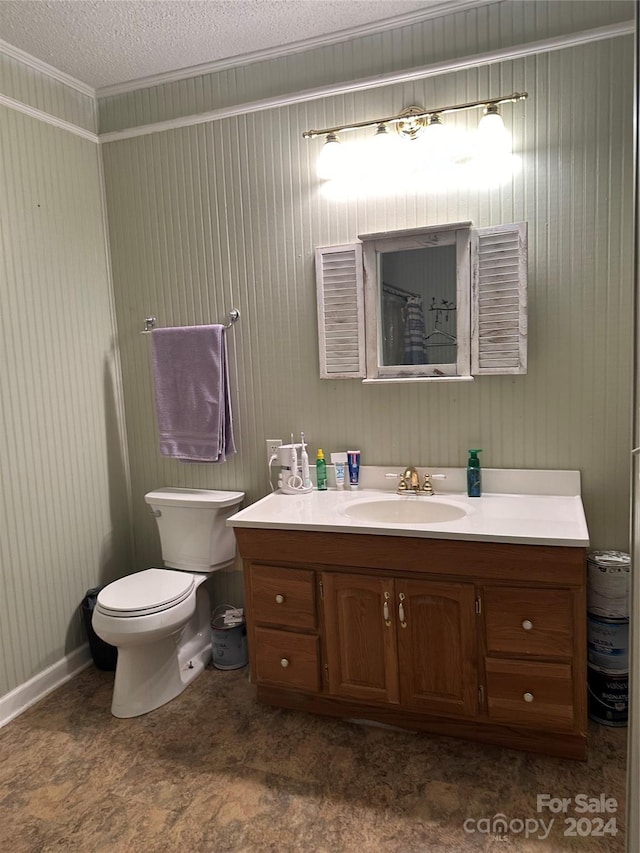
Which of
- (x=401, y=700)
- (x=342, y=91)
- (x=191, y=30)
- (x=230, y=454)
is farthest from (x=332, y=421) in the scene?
(x=191, y=30)

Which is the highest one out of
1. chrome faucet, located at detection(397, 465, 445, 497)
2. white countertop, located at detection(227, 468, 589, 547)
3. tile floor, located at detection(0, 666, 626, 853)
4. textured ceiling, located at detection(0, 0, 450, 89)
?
textured ceiling, located at detection(0, 0, 450, 89)

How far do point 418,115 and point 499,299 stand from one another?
75 cm

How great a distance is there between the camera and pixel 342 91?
7.89 ft

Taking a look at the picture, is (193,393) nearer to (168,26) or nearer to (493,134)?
(168,26)

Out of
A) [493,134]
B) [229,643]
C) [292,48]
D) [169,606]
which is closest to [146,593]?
[169,606]

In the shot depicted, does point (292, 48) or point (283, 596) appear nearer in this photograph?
point (283, 596)

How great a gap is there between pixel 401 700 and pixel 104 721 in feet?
3.74

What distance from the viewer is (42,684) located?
249 centimetres

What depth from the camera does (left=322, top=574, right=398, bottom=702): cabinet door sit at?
6.75 feet

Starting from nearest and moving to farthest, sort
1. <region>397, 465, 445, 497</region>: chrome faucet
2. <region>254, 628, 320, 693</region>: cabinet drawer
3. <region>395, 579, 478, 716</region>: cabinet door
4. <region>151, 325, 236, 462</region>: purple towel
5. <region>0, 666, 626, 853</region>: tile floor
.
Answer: <region>0, 666, 626, 853</region>: tile floor → <region>395, 579, 478, 716</region>: cabinet door → <region>254, 628, 320, 693</region>: cabinet drawer → <region>397, 465, 445, 497</region>: chrome faucet → <region>151, 325, 236, 462</region>: purple towel

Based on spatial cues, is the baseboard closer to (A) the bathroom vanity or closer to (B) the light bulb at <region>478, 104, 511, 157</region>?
(A) the bathroom vanity

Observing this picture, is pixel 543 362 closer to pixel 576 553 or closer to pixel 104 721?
pixel 576 553

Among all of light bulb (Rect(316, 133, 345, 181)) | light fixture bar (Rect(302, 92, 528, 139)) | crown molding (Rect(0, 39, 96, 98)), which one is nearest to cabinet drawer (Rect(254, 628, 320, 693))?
light bulb (Rect(316, 133, 345, 181))

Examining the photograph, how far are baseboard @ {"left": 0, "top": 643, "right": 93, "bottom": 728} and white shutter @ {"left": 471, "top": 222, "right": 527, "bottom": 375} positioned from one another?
211 centimetres
